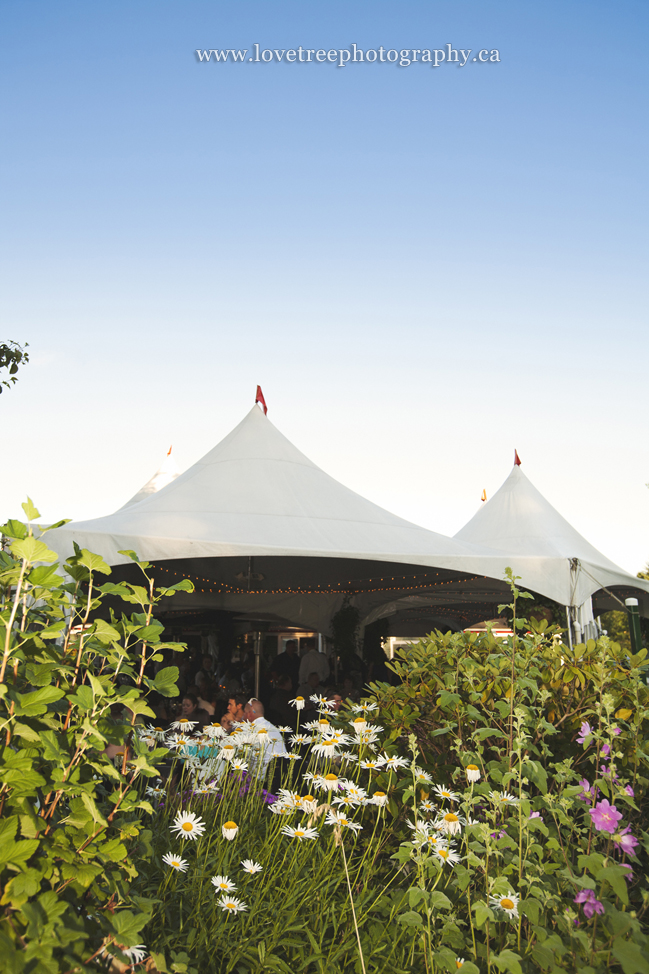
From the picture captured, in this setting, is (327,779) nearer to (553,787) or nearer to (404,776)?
(404,776)

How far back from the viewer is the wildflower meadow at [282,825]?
1.02m

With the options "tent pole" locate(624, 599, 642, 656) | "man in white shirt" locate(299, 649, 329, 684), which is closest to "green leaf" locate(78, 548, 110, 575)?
"tent pole" locate(624, 599, 642, 656)

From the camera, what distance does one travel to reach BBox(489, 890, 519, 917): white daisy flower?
4.46ft

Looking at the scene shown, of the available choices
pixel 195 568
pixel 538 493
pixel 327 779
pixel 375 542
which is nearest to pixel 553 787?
pixel 327 779

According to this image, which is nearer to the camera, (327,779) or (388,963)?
(388,963)

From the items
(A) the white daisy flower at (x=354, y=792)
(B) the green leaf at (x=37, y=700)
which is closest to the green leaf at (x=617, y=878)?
A: (A) the white daisy flower at (x=354, y=792)

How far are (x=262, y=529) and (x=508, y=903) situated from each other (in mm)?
4293

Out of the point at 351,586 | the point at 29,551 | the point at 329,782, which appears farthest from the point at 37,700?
the point at 351,586

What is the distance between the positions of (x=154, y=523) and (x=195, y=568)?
3366mm

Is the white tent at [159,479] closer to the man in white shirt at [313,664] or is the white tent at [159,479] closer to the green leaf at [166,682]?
the man in white shirt at [313,664]

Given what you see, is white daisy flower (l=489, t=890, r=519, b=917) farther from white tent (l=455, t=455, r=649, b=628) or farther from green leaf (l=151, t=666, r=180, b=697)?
white tent (l=455, t=455, r=649, b=628)

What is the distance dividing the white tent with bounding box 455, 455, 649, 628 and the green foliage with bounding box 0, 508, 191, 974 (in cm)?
574

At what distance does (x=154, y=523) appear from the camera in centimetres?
523

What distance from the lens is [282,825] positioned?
1805mm
